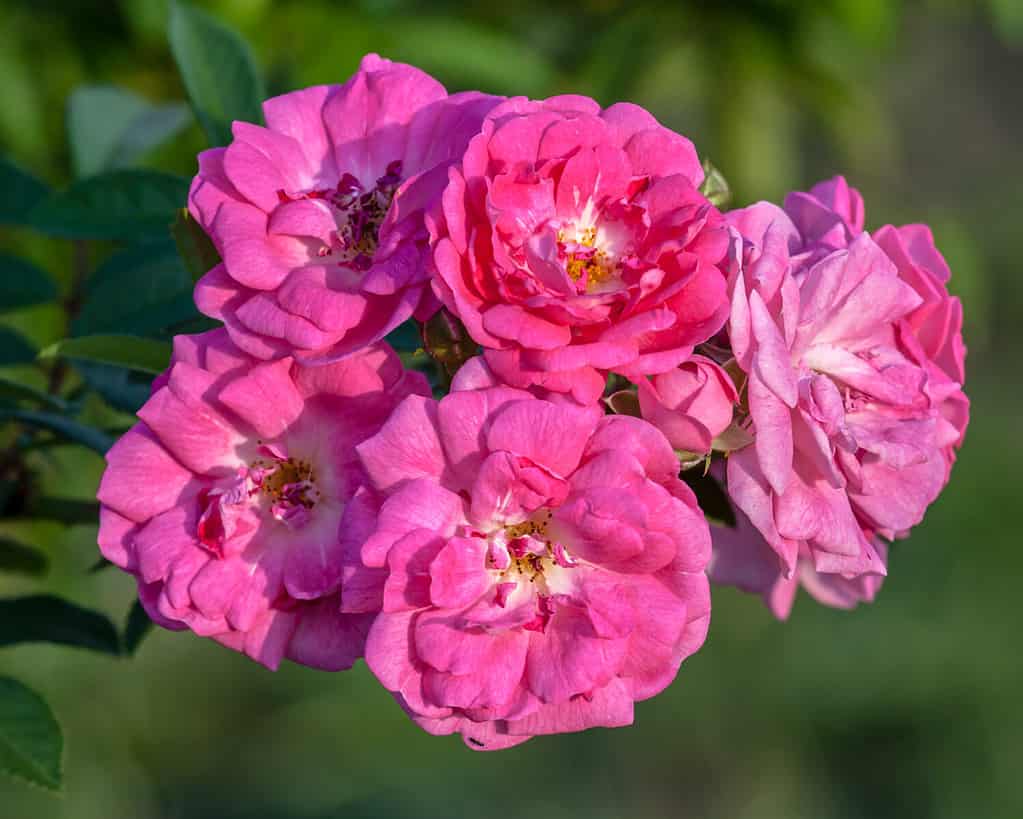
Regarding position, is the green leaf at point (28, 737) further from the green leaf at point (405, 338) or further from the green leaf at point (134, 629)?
the green leaf at point (405, 338)

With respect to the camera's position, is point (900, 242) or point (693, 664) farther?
point (693, 664)

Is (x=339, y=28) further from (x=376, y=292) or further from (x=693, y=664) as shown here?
(x=693, y=664)

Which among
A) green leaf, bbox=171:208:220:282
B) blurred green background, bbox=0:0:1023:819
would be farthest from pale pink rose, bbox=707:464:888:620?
blurred green background, bbox=0:0:1023:819

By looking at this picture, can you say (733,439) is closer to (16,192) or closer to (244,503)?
(244,503)

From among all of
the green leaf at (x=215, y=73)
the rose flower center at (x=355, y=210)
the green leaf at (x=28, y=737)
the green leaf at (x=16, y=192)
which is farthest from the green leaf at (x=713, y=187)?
the green leaf at (x=16, y=192)

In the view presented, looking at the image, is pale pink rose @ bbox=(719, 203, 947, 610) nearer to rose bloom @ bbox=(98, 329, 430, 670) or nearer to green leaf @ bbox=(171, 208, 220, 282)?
rose bloom @ bbox=(98, 329, 430, 670)

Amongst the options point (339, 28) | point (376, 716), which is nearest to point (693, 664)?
point (376, 716)
